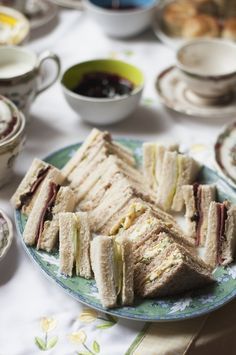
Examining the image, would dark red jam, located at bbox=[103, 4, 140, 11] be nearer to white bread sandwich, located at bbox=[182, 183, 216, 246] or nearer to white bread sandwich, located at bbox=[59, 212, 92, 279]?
white bread sandwich, located at bbox=[182, 183, 216, 246]

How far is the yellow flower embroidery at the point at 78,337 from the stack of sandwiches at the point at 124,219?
0.26 feet

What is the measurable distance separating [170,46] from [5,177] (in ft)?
2.74

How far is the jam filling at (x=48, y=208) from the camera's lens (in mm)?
1276

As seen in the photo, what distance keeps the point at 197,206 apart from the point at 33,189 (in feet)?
1.19

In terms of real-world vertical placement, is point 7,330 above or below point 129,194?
below

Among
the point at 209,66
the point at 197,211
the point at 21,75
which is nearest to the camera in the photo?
the point at 197,211

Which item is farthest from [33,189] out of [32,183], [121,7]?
[121,7]

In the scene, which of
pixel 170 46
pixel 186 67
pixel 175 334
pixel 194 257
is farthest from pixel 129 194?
pixel 170 46

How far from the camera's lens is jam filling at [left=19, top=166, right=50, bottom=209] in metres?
1.36

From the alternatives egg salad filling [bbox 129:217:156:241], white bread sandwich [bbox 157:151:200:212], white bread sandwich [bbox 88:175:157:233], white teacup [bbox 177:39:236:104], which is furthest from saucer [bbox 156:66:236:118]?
egg salad filling [bbox 129:217:156:241]

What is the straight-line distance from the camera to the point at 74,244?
1239 millimetres

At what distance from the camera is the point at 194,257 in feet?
3.98

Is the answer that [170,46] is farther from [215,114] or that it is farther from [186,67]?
[215,114]

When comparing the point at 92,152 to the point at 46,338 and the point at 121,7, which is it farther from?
the point at 121,7
